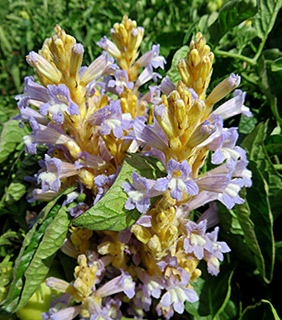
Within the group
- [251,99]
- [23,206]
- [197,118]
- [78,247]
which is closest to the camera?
[197,118]

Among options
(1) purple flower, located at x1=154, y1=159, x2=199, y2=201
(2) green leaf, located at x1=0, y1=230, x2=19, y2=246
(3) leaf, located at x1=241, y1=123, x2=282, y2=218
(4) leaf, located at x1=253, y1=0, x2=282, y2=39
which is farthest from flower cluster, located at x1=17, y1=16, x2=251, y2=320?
(4) leaf, located at x1=253, y1=0, x2=282, y2=39

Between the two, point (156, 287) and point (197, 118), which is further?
point (156, 287)

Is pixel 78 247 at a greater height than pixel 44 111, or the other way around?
pixel 44 111

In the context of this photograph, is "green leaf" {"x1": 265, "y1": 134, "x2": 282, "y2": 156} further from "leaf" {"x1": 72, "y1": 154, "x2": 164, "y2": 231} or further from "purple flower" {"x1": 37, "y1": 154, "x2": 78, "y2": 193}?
"purple flower" {"x1": 37, "y1": 154, "x2": 78, "y2": 193}

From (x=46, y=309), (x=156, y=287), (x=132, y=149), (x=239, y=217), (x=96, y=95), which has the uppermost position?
(x=96, y=95)

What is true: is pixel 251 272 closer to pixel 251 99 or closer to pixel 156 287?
pixel 156 287

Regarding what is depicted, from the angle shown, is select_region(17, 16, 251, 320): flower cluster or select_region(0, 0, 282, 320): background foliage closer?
select_region(17, 16, 251, 320): flower cluster

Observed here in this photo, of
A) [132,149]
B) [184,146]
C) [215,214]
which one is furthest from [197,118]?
[215,214]
